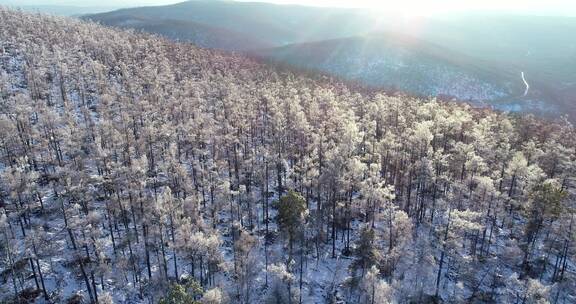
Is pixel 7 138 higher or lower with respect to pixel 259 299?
higher

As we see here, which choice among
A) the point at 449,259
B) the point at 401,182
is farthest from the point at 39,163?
the point at 449,259

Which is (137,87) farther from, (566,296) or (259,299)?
(566,296)

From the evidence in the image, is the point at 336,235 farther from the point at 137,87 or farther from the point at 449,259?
the point at 137,87

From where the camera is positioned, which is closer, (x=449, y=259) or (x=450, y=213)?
(x=450, y=213)

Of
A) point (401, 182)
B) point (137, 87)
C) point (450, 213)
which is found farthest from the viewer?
point (137, 87)

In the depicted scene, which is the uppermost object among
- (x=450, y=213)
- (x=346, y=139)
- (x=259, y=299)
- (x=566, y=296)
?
(x=346, y=139)

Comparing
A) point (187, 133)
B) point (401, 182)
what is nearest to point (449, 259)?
point (401, 182)

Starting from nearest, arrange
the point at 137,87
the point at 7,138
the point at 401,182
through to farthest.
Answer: the point at 7,138, the point at 401,182, the point at 137,87
